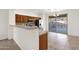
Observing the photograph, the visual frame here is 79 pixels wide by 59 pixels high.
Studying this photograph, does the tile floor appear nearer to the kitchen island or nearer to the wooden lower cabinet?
the wooden lower cabinet

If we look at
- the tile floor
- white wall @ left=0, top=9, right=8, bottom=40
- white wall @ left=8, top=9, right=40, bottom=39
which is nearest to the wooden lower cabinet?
the tile floor

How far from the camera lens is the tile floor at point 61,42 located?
4.13ft

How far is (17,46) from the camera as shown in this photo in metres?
1.30

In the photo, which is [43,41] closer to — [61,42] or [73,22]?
[61,42]

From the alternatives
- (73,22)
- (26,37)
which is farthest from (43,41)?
(73,22)

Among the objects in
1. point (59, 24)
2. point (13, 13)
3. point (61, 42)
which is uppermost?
point (13, 13)

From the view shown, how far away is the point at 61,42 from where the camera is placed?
52.1 inches

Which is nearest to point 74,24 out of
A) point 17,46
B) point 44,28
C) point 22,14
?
point 44,28

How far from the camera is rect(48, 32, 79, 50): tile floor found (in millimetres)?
1258

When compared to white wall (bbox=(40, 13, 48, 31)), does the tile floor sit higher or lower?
lower

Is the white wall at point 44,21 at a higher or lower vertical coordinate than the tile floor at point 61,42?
higher

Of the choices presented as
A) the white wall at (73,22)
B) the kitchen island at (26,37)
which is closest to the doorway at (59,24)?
the white wall at (73,22)

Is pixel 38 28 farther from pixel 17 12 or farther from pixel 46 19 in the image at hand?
pixel 17 12

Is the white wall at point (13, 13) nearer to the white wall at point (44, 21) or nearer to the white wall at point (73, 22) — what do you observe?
the white wall at point (44, 21)
